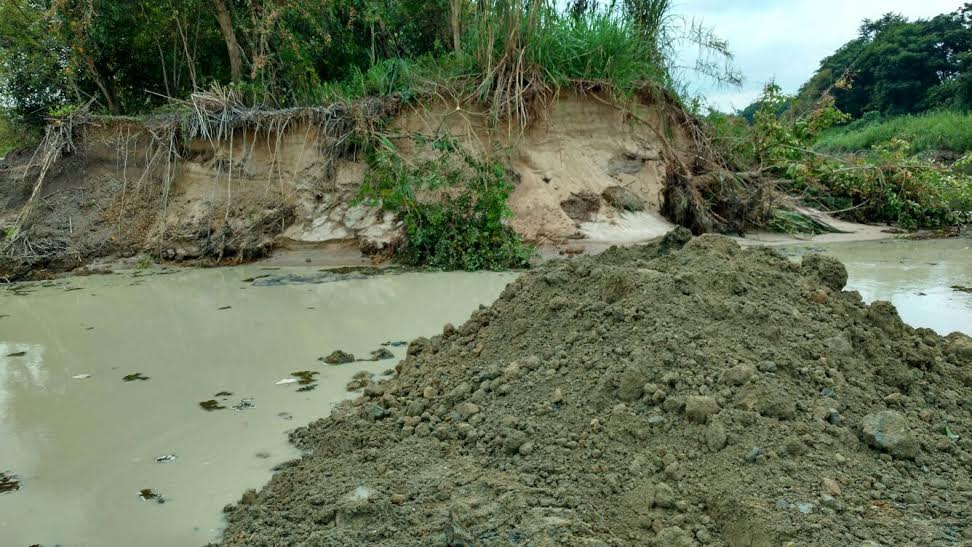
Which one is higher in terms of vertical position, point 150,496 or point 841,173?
point 841,173

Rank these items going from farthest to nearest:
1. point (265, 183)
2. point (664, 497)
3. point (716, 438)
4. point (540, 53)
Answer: point (265, 183)
point (540, 53)
point (716, 438)
point (664, 497)

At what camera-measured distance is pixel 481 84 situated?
684 centimetres

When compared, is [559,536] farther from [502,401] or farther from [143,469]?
[143,469]

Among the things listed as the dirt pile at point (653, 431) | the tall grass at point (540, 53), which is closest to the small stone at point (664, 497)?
the dirt pile at point (653, 431)

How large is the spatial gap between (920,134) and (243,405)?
20.6 m

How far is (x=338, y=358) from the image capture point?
10.6ft

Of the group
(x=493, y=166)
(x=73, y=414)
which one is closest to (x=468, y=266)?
(x=493, y=166)

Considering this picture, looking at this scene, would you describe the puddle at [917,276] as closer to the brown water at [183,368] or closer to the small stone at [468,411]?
the brown water at [183,368]

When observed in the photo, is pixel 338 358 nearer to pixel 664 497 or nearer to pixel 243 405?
pixel 243 405

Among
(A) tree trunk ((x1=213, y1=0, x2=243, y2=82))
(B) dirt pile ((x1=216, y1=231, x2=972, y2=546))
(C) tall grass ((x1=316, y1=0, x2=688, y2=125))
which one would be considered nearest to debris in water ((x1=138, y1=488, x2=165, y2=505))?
(B) dirt pile ((x1=216, y1=231, x2=972, y2=546))

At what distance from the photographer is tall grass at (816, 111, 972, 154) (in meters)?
17.5

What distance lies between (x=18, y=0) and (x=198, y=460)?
818 cm

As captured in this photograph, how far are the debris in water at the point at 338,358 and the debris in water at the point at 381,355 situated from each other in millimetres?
99

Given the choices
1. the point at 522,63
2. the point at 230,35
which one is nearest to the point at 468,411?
the point at 522,63
